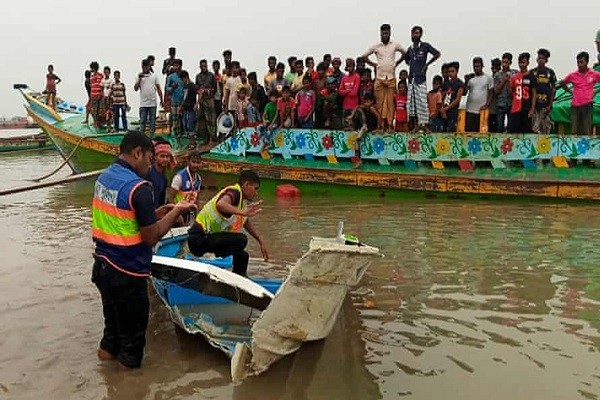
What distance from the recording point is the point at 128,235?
13.1ft

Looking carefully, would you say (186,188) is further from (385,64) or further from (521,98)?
(521,98)

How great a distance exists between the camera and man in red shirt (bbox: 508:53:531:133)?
1107cm

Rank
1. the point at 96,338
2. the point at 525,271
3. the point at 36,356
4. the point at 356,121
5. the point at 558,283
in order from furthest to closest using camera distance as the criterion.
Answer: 1. the point at 356,121
2. the point at 525,271
3. the point at 558,283
4. the point at 96,338
5. the point at 36,356

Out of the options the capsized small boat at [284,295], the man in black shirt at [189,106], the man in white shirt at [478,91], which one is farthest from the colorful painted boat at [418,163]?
the capsized small boat at [284,295]

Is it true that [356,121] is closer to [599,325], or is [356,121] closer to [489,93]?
[489,93]

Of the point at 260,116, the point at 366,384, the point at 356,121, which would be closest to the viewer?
the point at 366,384

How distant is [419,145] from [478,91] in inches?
57.8

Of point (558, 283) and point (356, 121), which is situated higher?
point (356, 121)

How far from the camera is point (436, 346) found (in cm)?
469

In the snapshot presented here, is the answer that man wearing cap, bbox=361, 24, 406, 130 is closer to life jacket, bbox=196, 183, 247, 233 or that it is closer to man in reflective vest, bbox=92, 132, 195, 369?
life jacket, bbox=196, 183, 247, 233

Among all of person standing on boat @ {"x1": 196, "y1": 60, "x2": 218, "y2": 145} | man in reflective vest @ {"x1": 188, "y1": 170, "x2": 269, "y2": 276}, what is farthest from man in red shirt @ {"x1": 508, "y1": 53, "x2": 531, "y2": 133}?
man in reflective vest @ {"x1": 188, "y1": 170, "x2": 269, "y2": 276}

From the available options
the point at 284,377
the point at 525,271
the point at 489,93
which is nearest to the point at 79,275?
the point at 284,377

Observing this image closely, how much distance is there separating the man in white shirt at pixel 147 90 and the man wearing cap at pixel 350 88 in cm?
422

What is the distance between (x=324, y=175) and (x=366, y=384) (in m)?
8.82
